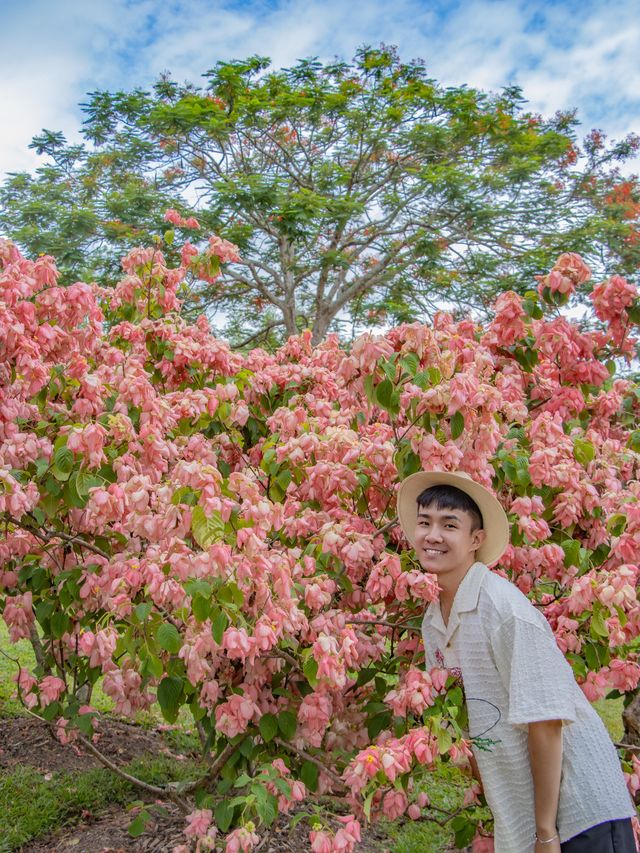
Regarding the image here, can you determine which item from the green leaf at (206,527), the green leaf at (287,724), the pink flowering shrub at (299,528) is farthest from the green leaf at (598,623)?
the green leaf at (206,527)

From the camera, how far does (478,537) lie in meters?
2.37

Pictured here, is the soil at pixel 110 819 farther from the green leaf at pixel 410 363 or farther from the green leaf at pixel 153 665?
the green leaf at pixel 410 363

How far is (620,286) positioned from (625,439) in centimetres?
77

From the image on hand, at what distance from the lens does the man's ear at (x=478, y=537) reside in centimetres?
235

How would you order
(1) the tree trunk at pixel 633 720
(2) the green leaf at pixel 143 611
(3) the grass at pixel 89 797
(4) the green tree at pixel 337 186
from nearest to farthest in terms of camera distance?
(2) the green leaf at pixel 143 611
(3) the grass at pixel 89 797
(1) the tree trunk at pixel 633 720
(4) the green tree at pixel 337 186

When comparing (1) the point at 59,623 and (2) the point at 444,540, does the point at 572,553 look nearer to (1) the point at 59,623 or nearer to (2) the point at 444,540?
(2) the point at 444,540

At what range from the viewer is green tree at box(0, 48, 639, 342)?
1359 cm

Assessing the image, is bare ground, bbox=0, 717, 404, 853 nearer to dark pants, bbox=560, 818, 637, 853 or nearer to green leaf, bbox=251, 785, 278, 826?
green leaf, bbox=251, 785, 278, 826

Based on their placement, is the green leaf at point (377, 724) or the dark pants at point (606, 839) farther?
the green leaf at point (377, 724)

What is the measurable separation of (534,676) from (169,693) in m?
1.20

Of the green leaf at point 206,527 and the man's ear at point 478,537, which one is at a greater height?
the green leaf at point 206,527

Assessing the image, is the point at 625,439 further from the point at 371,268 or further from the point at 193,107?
the point at 371,268

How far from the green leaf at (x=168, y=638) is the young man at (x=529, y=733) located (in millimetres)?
766

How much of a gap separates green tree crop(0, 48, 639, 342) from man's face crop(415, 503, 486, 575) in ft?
35.2
